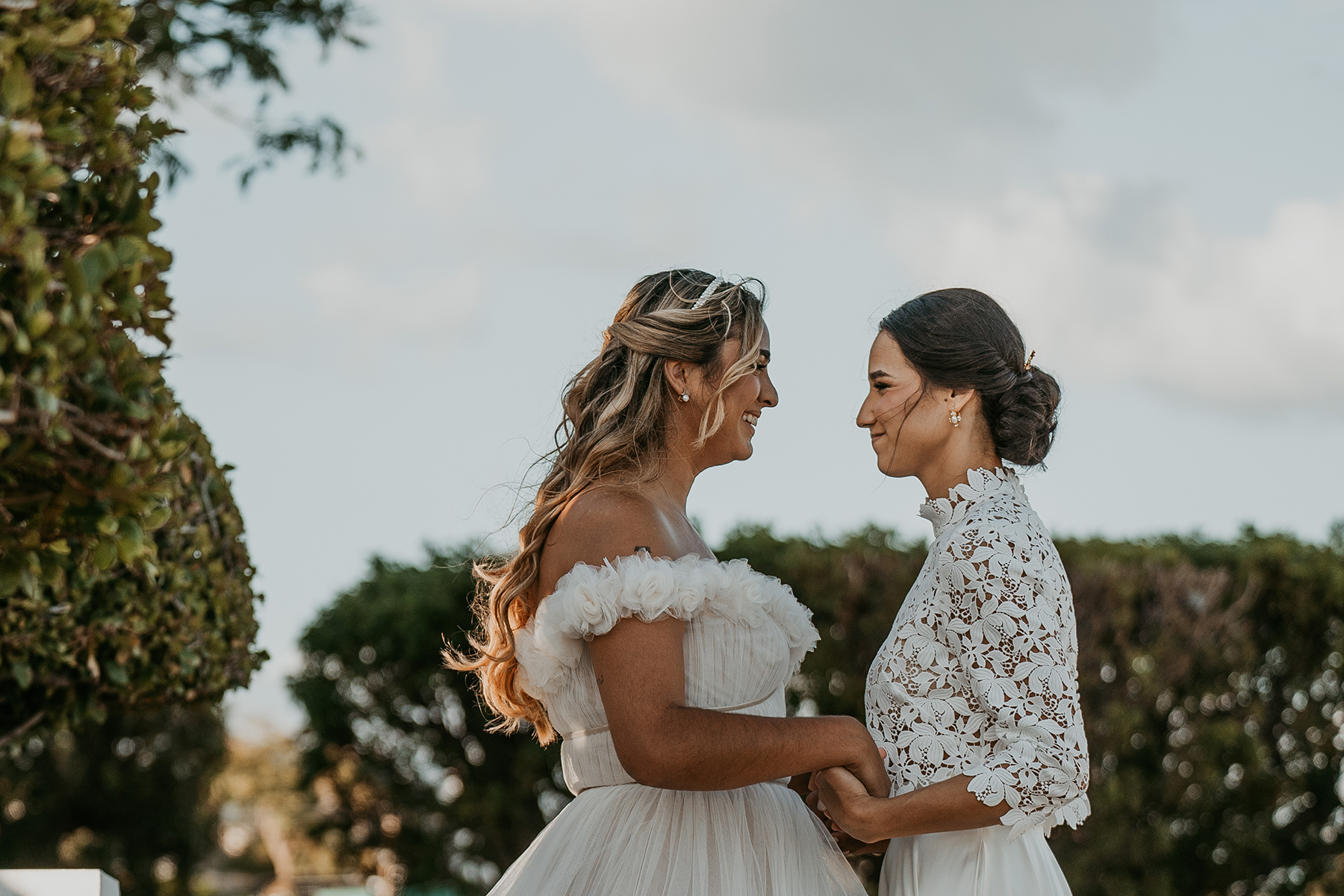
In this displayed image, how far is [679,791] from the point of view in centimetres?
307

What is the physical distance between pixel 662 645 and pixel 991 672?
775mm

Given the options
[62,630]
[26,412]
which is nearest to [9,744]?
[62,630]

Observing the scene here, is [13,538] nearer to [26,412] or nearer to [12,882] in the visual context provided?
[26,412]

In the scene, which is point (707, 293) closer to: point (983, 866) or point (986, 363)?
point (986, 363)

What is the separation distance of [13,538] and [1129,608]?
759cm

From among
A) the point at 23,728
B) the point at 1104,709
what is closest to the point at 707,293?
the point at 23,728

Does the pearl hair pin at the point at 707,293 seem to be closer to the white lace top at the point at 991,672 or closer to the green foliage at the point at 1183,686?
the white lace top at the point at 991,672

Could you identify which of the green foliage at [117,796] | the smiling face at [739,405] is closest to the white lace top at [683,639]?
the smiling face at [739,405]

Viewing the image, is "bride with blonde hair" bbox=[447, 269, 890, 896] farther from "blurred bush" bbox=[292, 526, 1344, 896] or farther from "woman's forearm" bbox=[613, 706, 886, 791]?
"blurred bush" bbox=[292, 526, 1344, 896]

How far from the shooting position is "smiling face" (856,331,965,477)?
10.3ft

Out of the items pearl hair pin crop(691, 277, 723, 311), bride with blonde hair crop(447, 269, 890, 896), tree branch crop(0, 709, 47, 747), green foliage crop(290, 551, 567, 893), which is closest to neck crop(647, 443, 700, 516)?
bride with blonde hair crop(447, 269, 890, 896)

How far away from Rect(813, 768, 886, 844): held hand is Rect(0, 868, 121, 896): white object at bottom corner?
2132 millimetres

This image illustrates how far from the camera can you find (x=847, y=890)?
307 cm

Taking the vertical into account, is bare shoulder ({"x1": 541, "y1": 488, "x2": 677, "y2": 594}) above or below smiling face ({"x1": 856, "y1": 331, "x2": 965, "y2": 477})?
below
